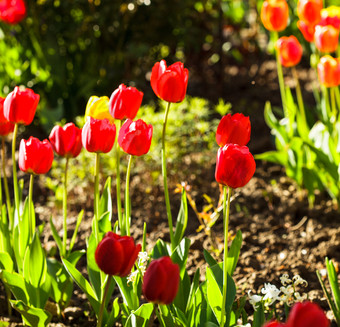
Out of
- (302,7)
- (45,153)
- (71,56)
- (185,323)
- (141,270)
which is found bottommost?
(185,323)

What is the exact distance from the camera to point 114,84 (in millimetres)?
3990

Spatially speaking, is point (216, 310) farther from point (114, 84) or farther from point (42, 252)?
point (114, 84)

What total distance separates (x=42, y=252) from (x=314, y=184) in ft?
4.99

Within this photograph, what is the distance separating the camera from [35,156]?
1669mm

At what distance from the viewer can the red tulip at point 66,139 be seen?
1752mm

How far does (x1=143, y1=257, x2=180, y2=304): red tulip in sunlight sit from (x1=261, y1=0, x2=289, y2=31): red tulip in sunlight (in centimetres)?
176

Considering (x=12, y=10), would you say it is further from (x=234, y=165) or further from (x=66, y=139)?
(x=234, y=165)

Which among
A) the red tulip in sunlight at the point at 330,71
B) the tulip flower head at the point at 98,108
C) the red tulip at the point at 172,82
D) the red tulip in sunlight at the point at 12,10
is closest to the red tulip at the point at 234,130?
the red tulip at the point at 172,82

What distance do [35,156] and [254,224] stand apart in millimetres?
1384

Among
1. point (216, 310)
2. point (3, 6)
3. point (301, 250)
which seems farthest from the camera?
point (3, 6)

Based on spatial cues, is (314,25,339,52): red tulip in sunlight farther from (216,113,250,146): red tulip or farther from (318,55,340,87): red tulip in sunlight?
(216,113,250,146): red tulip

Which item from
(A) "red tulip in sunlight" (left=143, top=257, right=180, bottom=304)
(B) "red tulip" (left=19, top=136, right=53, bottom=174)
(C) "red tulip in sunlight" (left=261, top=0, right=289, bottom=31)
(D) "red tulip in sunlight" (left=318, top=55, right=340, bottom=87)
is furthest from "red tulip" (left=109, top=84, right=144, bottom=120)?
(C) "red tulip in sunlight" (left=261, top=0, right=289, bottom=31)

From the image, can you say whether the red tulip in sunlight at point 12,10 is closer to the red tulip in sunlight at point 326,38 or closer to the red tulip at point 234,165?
the red tulip in sunlight at point 326,38

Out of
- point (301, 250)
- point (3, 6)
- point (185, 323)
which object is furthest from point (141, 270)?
point (3, 6)
